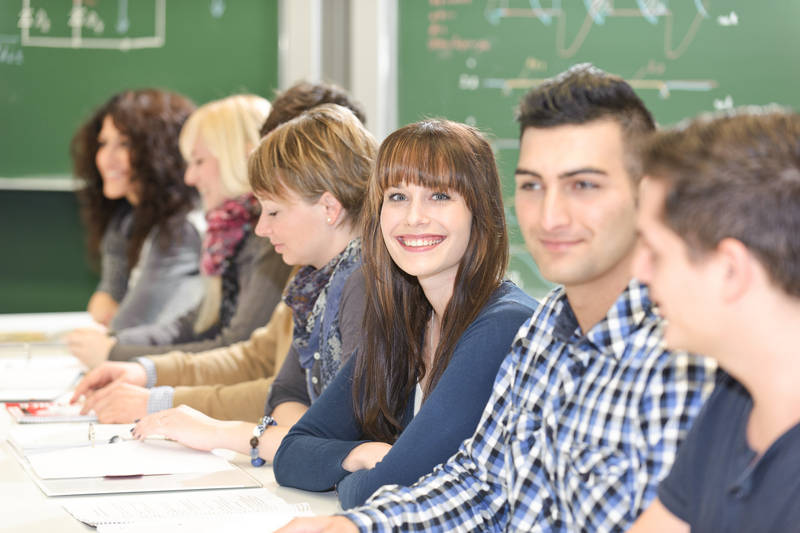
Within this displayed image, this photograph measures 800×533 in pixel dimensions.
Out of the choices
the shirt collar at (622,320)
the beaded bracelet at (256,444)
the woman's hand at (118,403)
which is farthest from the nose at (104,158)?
the shirt collar at (622,320)

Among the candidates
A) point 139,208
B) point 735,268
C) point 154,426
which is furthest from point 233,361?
point 735,268

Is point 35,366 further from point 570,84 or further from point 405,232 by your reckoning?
point 570,84

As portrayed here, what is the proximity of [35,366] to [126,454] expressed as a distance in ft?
4.37

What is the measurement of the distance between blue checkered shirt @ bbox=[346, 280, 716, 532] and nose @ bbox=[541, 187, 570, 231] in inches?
4.9

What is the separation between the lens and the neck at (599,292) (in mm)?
1364

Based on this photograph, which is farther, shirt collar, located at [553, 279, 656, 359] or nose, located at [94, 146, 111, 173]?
nose, located at [94, 146, 111, 173]

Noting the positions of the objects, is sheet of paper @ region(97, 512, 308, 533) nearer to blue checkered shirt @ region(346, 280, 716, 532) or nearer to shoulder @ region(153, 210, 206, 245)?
blue checkered shirt @ region(346, 280, 716, 532)

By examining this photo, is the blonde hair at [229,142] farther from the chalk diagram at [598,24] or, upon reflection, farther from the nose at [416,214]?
the nose at [416,214]

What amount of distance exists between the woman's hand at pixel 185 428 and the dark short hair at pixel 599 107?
3.15 feet

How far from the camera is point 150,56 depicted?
409 centimetres

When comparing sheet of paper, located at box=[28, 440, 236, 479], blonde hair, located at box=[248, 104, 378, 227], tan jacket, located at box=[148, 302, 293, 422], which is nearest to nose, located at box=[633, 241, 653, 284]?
sheet of paper, located at box=[28, 440, 236, 479]

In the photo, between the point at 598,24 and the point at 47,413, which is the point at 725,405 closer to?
the point at 47,413

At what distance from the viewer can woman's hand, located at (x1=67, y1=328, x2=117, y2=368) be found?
9.73 feet

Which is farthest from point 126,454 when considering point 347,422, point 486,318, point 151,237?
point 151,237
